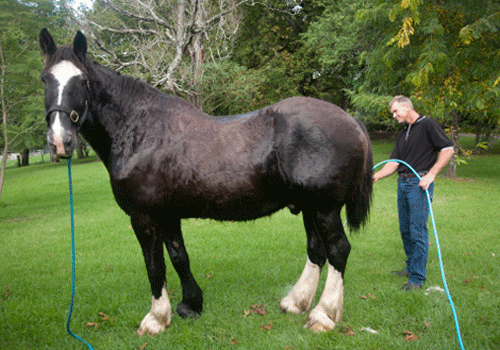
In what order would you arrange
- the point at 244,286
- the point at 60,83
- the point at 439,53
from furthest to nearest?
1. the point at 439,53
2. the point at 244,286
3. the point at 60,83

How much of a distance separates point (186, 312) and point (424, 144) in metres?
3.24

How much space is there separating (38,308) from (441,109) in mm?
10810

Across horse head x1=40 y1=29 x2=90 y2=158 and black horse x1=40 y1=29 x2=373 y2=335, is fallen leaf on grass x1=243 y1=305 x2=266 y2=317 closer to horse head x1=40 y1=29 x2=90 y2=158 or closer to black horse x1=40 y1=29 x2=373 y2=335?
black horse x1=40 y1=29 x2=373 y2=335

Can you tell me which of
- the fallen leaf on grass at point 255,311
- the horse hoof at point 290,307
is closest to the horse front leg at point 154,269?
the fallen leaf on grass at point 255,311

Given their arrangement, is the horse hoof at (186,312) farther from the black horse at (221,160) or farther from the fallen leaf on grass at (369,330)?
the fallen leaf on grass at (369,330)

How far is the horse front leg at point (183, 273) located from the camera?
3.48 metres

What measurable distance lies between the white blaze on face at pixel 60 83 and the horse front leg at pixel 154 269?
2.99 ft

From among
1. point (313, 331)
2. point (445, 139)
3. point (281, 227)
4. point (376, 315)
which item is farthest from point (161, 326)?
point (281, 227)

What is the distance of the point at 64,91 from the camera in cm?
275

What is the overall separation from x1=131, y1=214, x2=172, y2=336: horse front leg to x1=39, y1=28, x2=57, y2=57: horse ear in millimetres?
1510

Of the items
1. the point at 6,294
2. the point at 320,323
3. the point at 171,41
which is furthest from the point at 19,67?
the point at 320,323

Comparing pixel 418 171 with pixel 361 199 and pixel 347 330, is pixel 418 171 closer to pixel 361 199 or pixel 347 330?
pixel 361 199

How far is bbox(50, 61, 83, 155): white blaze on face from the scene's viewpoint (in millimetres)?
2639

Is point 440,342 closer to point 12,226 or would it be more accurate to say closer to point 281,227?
point 281,227
